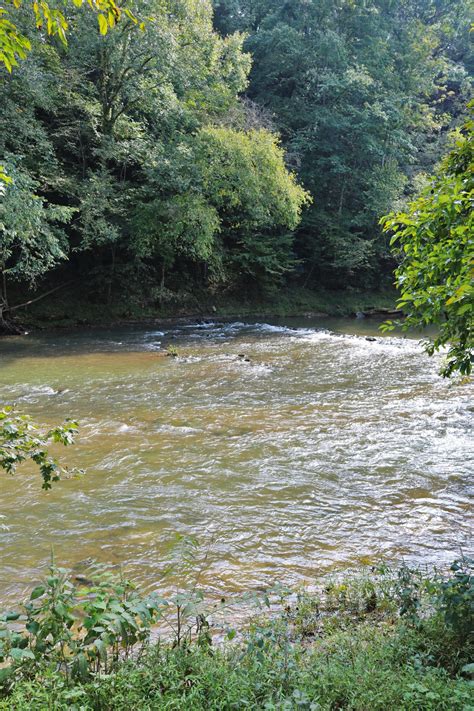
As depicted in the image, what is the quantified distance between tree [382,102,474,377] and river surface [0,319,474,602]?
208 centimetres

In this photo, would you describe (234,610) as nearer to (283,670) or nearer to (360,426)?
(283,670)

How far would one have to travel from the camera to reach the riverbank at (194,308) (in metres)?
19.5

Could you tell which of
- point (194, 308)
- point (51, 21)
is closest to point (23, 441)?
point (51, 21)

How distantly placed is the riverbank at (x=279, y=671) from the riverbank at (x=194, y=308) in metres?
17.1

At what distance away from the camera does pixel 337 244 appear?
25609 millimetres

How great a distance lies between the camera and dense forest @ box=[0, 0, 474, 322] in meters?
16.4

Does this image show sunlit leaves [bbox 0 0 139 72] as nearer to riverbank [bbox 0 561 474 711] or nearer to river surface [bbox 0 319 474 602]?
riverbank [bbox 0 561 474 711]

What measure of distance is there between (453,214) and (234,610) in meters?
3.17

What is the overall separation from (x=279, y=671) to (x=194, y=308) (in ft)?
68.7

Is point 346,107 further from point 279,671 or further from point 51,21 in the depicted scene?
point 279,671

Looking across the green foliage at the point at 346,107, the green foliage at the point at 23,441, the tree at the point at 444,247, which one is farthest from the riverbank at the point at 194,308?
the tree at the point at 444,247

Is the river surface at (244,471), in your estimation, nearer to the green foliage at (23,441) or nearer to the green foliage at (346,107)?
the green foliage at (23,441)

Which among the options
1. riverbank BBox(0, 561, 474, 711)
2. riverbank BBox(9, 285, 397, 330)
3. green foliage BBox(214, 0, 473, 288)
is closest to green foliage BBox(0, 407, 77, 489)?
riverbank BBox(0, 561, 474, 711)

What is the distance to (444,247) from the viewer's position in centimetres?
311
